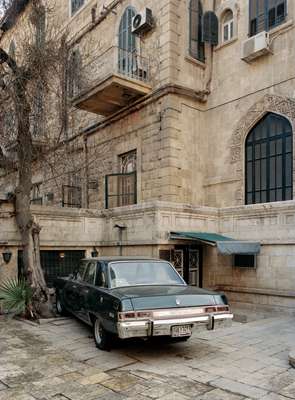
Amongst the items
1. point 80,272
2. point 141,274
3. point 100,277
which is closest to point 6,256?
point 80,272

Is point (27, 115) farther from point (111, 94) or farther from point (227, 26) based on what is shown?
point (227, 26)

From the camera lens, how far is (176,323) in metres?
6.25

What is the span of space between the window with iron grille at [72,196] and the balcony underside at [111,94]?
13.7 ft

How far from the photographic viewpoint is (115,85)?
14.8 metres

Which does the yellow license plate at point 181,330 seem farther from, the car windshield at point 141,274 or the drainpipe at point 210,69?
the drainpipe at point 210,69

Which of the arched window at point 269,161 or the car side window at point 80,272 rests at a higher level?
the arched window at point 269,161

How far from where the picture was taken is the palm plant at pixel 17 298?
10008 mm

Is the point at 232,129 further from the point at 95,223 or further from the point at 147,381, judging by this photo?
the point at 147,381

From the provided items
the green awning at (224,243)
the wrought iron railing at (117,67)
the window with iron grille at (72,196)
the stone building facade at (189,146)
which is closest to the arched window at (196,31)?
the stone building facade at (189,146)

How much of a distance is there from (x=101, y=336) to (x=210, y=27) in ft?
40.4

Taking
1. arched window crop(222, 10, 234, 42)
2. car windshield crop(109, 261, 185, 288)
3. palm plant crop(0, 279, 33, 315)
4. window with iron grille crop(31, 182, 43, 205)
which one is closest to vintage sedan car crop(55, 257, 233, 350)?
car windshield crop(109, 261, 185, 288)

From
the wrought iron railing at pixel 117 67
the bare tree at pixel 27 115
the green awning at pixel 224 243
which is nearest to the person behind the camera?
the bare tree at pixel 27 115

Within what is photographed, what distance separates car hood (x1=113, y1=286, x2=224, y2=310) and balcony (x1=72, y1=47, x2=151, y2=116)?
9.54m

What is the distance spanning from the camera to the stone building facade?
38.7 feet
